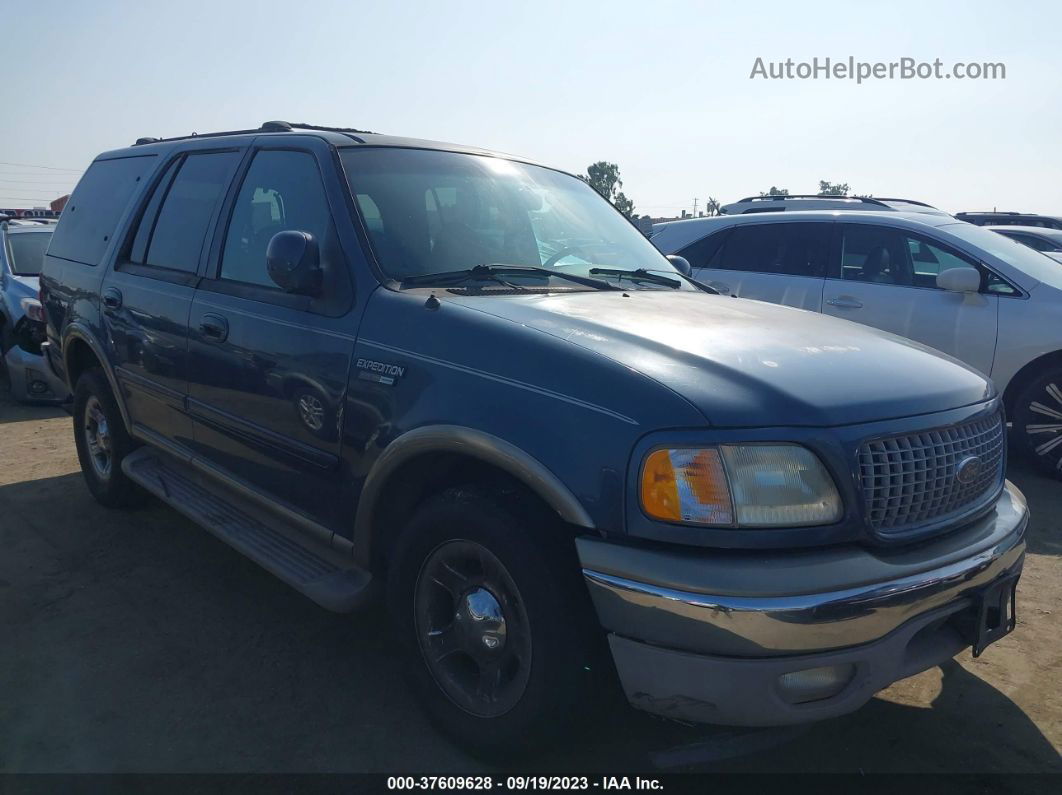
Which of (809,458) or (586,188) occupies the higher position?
(586,188)

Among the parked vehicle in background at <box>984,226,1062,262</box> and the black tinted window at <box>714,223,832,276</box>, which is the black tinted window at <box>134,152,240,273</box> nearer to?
the black tinted window at <box>714,223,832,276</box>

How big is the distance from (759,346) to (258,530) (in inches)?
86.7

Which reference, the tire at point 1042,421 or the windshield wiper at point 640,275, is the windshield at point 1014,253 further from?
the windshield wiper at point 640,275

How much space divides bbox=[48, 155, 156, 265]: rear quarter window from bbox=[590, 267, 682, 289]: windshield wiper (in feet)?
8.66

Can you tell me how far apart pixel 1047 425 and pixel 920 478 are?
13.9 ft

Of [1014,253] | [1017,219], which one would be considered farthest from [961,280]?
[1017,219]

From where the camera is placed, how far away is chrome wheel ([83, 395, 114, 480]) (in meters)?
5.05

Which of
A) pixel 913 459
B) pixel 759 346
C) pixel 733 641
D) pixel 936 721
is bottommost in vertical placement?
pixel 936 721

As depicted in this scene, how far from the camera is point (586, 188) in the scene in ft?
14.6

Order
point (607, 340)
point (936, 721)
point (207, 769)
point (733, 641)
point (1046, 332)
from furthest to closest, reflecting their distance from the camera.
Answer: point (1046, 332)
point (936, 721)
point (207, 769)
point (607, 340)
point (733, 641)

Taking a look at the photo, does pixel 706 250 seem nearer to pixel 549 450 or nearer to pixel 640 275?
pixel 640 275

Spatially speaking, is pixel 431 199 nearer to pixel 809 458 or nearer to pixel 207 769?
pixel 809 458

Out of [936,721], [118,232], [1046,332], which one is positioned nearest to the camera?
[936,721]

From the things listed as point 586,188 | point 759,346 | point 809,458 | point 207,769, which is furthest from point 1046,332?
point 207,769
